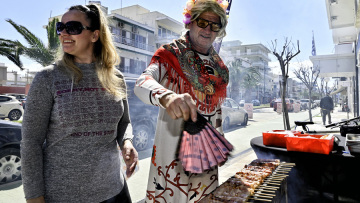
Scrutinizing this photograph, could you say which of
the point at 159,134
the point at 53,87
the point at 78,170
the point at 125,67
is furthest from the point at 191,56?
the point at 125,67

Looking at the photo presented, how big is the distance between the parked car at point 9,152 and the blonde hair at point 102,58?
9.43 feet

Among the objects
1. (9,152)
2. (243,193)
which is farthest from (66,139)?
(9,152)

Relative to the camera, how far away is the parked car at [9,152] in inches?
137

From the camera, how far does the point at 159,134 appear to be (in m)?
1.61

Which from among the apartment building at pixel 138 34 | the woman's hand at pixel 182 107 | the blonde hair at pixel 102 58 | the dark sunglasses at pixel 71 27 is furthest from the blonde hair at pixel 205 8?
the apartment building at pixel 138 34

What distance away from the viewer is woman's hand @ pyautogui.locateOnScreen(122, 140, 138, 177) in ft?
5.30

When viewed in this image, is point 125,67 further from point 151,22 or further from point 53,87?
point 53,87

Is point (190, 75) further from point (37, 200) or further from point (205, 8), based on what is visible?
point (37, 200)

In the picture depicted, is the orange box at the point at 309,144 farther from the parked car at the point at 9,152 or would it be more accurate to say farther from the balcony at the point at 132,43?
the balcony at the point at 132,43

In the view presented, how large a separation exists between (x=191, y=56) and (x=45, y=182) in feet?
3.72

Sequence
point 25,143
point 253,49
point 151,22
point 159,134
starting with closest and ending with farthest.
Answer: point 25,143 < point 159,134 < point 151,22 < point 253,49

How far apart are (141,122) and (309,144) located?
14.0ft

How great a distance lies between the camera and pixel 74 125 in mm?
1294

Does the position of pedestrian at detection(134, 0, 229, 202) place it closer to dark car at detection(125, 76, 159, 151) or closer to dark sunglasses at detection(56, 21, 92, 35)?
dark sunglasses at detection(56, 21, 92, 35)
